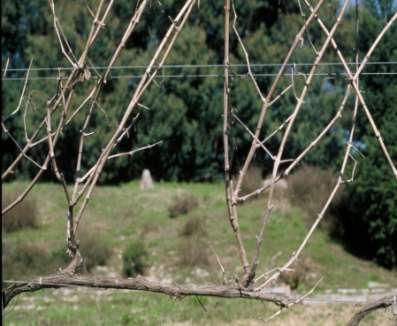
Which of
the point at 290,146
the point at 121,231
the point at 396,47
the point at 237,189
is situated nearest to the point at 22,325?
the point at 396,47

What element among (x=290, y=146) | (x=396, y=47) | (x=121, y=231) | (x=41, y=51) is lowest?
(x=121, y=231)

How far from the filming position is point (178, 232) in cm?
1912

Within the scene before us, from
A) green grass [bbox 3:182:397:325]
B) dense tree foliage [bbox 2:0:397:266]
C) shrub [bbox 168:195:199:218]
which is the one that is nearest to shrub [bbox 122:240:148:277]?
green grass [bbox 3:182:397:325]

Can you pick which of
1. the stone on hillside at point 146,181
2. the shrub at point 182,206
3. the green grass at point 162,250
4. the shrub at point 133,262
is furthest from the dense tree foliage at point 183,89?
the shrub at point 133,262

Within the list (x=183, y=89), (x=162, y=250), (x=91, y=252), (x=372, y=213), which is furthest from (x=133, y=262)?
(x=183, y=89)

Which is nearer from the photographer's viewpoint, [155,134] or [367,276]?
[367,276]

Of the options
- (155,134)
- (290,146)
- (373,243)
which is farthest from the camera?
(155,134)

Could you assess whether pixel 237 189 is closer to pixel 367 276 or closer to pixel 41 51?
pixel 367 276

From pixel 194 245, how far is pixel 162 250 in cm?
118

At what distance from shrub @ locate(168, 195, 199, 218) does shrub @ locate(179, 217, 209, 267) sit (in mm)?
1576

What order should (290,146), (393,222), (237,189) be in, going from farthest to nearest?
(290,146) < (393,222) < (237,189)

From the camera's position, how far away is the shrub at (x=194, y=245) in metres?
16.4

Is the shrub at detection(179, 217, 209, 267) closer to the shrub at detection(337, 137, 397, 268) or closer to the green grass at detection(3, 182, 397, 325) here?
the green grass at detection(3, 182, 397, 325)

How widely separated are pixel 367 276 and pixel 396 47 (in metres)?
7.60
